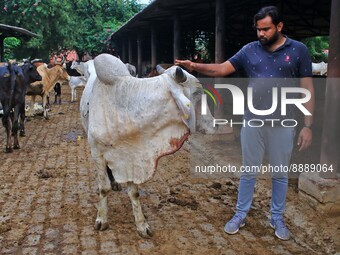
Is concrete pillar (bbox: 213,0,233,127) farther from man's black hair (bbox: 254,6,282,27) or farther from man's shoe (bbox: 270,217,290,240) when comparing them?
man's black hair (bbox: 254,6,282,27)

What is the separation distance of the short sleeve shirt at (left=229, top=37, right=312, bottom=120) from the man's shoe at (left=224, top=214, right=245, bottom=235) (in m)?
1.03

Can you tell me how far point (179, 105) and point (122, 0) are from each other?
879 inches

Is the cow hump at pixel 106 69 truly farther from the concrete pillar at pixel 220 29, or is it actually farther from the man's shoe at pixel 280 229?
the concrete pillar at pixel 220 29

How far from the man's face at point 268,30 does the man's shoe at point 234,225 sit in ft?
5.70

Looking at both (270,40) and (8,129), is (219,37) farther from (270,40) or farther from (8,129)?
(270,40)

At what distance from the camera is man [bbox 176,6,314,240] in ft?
11.1

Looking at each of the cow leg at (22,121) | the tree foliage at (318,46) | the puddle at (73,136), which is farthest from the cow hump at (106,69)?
the tree foliage at (318,46)

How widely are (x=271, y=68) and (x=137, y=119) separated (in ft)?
4.20

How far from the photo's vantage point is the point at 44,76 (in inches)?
455

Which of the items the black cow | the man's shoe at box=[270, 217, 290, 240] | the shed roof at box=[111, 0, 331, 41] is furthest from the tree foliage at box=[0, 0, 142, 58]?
the man's shoe at box=[270, 217, 290, 240]

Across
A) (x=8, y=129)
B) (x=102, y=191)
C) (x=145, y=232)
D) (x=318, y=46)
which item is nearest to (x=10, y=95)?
(x=8, y=129)

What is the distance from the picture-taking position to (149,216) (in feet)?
14.0

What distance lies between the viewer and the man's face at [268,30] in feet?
11.0

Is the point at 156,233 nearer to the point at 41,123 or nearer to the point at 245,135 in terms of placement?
the point at 245,135
